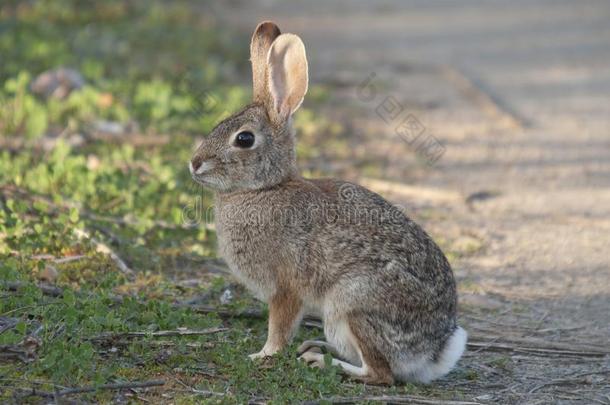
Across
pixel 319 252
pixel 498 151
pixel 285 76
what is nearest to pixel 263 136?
pixel 285 76

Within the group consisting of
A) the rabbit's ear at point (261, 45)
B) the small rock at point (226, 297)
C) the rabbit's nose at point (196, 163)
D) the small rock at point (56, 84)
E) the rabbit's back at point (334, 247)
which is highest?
the rabbit's ear at point (261, 45)

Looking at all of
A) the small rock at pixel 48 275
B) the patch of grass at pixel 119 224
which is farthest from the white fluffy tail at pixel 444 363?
the small rock at pixel 48 275

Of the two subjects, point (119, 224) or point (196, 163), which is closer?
point (196, 163)

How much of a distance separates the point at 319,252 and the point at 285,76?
101 cm

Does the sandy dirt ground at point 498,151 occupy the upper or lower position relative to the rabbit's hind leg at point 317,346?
upper

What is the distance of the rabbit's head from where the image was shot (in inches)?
199

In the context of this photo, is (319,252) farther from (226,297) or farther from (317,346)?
(226,297)

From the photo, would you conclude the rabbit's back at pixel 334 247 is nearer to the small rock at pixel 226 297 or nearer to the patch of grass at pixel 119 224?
the patch of grass at pixel 119 224

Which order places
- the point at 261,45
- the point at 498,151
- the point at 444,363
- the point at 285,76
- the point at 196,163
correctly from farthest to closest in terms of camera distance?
1. the point at 498,151
2. the point at 261,45
3. the point at 285,76
4. the point at 196,163
5. the point at 444,363

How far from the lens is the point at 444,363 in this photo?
186 inches

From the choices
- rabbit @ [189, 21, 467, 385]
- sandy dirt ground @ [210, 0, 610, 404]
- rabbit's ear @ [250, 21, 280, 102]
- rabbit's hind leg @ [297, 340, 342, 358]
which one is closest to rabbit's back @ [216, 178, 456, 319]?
rabbit @ [189, 21, 467, 385]

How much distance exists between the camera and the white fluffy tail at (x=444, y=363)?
4707 mm

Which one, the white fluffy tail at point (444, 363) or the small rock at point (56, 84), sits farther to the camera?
the small rock at point (56, 84)

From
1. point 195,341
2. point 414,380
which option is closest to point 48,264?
point 195,341
